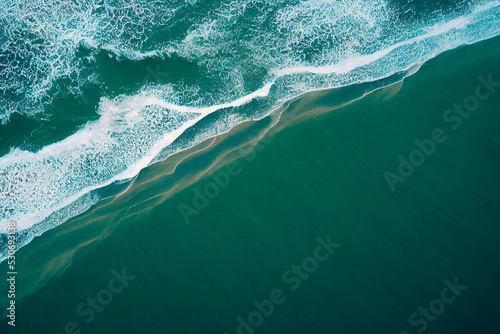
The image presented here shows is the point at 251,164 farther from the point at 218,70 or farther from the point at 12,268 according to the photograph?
the point at 12,268

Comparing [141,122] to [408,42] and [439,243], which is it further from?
[439,243]

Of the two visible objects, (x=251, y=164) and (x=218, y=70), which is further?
(x=218, y=70)

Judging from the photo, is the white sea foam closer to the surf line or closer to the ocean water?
the ocean water

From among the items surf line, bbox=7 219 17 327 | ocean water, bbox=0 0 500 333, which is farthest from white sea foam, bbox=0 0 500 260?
surf line, bbox=7 219 17 327

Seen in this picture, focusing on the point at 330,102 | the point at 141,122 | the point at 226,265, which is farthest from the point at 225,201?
the point at 330,102

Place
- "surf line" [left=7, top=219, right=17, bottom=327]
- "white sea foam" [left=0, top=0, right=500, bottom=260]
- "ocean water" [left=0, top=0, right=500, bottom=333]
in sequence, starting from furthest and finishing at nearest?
1. "white sea foam" [left=0, top=0, right=500, bottom=260]
2. "surf line" [left=7, top=219, right=17, bottom=327]
3. "ocean water" [left=0, top=0, right=500, bottom=333]

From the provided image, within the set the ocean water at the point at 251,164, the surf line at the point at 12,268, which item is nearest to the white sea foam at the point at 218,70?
the ocean water at the point at 251,164

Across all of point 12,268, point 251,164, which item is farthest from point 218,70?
point 12,268

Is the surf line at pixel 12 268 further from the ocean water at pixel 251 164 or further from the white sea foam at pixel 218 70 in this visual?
the white sea foam at pixel 218 70
